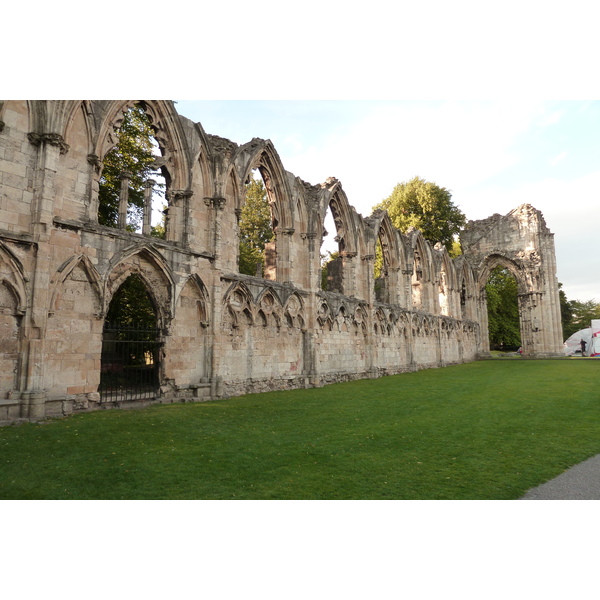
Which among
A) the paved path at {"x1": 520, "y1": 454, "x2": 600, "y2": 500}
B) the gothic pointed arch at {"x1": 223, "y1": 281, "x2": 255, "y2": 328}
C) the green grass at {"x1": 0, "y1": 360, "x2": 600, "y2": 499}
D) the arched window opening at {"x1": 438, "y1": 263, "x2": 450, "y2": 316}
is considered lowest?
the paved path at {"x1": 520, "y1": 454, "x2": 600, "y2": 500}

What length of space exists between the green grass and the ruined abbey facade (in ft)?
3.93

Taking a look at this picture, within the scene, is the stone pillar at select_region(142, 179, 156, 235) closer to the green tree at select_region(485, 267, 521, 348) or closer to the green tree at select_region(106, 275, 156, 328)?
the green tree at select_region(106, 275, 156, 328)

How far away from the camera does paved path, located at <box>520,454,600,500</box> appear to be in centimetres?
395

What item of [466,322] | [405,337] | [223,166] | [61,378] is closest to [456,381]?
[405,337]

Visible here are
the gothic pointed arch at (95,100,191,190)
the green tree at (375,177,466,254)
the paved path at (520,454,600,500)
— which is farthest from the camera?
the green tree at (375,177,466,254)

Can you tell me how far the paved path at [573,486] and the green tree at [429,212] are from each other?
108 feet

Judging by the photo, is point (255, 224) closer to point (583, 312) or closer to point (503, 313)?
point (503, 313)

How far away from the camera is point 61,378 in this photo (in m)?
7.91

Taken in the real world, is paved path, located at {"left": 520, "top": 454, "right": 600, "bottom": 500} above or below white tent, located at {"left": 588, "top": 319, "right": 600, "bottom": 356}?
below

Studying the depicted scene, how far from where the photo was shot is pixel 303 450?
542 centimetres

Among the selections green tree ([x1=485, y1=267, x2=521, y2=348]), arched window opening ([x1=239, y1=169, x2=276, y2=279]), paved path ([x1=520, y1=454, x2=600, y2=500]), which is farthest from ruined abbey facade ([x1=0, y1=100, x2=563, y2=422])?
green tree ([x1=485, y1=267, x2=521, y2=348])

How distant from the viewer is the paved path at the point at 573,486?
3945 mm

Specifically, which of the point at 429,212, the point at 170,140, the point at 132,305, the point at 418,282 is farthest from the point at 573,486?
the point at 429,212

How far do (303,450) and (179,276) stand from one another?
5974 mm
